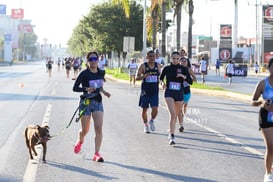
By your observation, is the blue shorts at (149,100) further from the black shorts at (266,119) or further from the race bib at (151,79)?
the black shorts at (266,119)

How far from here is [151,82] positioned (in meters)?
12.6

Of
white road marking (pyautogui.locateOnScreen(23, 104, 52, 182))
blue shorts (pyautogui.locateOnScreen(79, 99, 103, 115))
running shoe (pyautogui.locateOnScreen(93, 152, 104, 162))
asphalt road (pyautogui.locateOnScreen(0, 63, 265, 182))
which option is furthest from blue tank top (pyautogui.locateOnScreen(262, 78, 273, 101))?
white road marking (pyautogui.locateOnScreen(23, 104, 52, 182))

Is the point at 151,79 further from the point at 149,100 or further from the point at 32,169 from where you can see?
the point at 32,169

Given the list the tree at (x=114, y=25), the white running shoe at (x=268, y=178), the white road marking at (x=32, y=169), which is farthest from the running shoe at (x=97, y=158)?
the tree at (x=114, y=25)

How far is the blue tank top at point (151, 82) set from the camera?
1241 cm

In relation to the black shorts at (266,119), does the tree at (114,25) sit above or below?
above

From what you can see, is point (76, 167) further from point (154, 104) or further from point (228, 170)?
point (154, 104)

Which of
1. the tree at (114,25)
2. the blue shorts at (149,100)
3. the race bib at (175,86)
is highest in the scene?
the tree at (114,25)

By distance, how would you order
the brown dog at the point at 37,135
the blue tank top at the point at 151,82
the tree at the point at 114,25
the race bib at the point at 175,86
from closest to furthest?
the brown dog at the point at 37,135, the race bib at the point at 175,86, the blue tank top at the point at 151,82, the tree at the point at 114,25

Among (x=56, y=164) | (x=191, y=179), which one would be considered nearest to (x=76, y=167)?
(x=56, y=164)

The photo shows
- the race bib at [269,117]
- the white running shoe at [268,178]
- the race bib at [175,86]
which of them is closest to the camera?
the race bib at [269,117]

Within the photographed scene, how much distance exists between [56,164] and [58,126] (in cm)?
508

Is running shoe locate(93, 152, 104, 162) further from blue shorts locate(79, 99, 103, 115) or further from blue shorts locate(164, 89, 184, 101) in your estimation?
blue shorts locate(164, 89, 184, 101)

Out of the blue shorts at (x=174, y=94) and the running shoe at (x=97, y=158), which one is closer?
the running shoe at (x=97, y=158)
